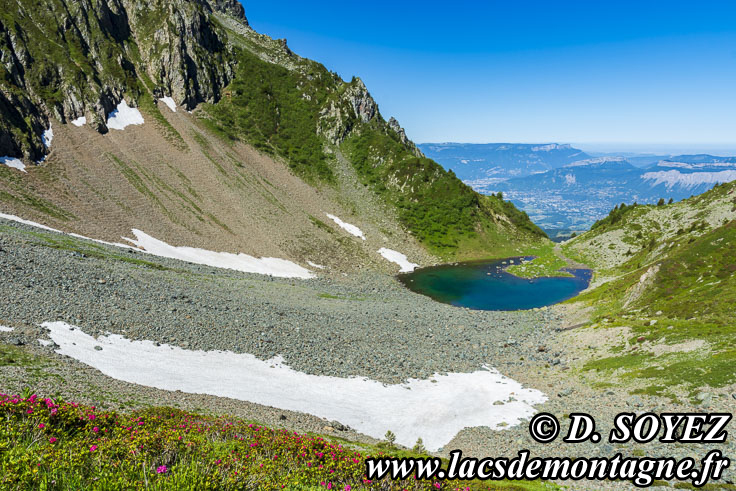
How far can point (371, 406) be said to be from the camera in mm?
33750

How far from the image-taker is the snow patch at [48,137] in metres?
82.8

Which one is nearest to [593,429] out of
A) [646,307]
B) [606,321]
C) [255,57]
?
[606,321]

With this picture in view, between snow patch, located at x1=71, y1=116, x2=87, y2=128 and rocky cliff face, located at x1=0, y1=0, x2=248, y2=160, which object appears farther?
snow patch, located at x1=71, y1=116, x2=87, y2=128

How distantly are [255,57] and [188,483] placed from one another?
18782cm

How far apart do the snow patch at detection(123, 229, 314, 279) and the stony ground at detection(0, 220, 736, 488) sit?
7.72 m

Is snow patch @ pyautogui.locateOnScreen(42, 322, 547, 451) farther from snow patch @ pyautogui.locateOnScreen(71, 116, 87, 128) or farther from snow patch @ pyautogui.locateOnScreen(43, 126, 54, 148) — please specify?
snow patch @ pyautogui.locateOnScreen(71, 116, 87, 128)

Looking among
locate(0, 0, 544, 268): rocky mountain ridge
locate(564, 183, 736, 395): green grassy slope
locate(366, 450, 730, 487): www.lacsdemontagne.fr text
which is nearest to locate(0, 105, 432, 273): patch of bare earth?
locate(0, 0, 544, 268): rocky mountain ridge

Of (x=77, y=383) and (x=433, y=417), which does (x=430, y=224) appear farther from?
(x=77, y=383)

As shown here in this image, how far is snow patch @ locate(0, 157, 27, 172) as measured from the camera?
71.4m

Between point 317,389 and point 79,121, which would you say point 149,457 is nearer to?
point 317,389

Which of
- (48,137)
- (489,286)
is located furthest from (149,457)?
(48,137)

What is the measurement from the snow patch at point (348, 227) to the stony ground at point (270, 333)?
50381 millimetres

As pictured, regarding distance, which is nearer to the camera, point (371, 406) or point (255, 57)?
point (371, 406)

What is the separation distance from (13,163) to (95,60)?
56.7 meters
